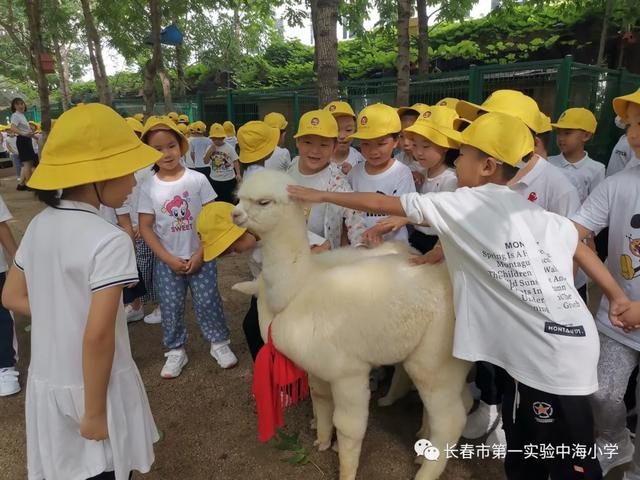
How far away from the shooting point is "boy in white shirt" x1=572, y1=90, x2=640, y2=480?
2.21 metres

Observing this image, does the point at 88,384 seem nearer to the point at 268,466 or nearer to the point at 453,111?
the point at 268,466

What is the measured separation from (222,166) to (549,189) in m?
5.94

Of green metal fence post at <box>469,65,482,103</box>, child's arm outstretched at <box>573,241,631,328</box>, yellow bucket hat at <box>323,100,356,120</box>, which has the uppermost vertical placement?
green metal fence post at <box>469,65,482,103</box>

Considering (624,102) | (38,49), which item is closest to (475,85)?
(624,102)

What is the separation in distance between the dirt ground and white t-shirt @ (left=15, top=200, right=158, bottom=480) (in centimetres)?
114

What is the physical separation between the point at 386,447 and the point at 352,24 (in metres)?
10.3

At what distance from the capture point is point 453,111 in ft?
11.3

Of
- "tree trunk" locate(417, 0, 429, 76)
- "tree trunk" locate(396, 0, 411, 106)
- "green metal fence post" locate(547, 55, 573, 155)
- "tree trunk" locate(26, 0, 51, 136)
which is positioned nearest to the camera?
"tree trunk" locate(396, 0, 411, 106)

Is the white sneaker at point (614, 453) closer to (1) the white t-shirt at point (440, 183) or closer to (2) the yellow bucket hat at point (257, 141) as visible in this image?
(1) the white t-shirt at point (440, 183)

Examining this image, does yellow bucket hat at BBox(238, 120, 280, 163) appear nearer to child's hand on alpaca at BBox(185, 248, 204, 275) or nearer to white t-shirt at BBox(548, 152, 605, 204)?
child's hand on alpaca at BBox(185, 248, 204, 275)

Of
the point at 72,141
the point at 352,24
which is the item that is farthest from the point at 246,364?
the point at 352,24

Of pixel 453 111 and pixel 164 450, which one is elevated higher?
pixel 453 111

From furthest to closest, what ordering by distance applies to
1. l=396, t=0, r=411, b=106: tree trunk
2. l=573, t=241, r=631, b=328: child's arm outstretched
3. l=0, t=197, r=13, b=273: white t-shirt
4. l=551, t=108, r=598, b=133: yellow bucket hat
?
l=396, t=0, r=411, b=106: tree trunk → l=551, t=108, r=598, b=133: yellow bucket hat → l=0, t=197, r=13, b=273: white t-shirt → l=573, t=241, r=631, b=328: child's arm outstretched

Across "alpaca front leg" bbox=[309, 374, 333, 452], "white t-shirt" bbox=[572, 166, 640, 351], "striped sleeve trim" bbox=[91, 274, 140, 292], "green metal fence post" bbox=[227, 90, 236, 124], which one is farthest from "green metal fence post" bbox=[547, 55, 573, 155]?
"green metal fence post" bbox=[227, 90, 236, 124]
